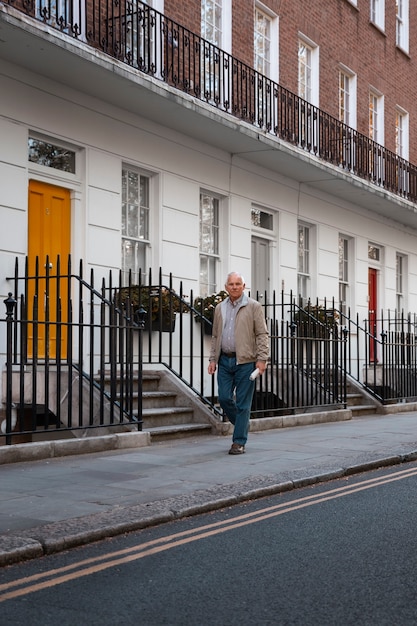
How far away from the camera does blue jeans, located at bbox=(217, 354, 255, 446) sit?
9562 millimetres

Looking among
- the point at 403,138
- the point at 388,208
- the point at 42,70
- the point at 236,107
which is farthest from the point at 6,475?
the point at 403,138

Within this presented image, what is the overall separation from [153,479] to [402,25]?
19220 mm

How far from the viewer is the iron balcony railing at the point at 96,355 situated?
363 inches

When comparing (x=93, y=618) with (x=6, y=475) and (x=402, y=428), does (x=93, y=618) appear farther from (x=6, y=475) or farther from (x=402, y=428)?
(x=402, y=428)

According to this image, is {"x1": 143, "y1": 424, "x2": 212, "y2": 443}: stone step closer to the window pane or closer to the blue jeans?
the blue jeans

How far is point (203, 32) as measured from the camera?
15.6 meters

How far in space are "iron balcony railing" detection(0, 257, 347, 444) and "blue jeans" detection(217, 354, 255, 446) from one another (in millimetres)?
984

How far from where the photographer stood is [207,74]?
15055 millimetres

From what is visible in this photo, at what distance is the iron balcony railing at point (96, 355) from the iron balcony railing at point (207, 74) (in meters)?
3.32

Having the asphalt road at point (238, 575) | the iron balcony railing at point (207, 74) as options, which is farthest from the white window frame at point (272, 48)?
the asphalt road at point (238, 575)

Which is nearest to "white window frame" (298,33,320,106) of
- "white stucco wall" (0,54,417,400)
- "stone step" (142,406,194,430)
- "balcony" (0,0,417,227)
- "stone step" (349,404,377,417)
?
"balcony" (0,0,417,227)

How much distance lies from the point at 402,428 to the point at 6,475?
22.8ft

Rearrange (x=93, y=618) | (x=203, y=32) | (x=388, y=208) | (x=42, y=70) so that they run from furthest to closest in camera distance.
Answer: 1. (x=388, y=208)
2. (x=203, y=32)
3. (x=42, y=70)
4. (x=93, y=618)

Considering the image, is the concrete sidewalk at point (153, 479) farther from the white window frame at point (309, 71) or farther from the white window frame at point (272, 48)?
the white window frame at point (309, 71)
